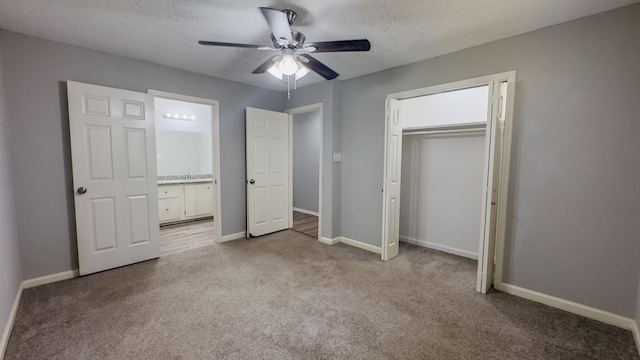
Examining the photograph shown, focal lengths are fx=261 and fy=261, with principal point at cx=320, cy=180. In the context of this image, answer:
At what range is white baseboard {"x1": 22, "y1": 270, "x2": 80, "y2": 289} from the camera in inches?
98.2

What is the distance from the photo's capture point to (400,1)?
190 cm

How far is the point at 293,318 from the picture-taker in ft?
6.81

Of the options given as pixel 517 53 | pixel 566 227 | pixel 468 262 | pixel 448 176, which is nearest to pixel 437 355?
pixel 566 227

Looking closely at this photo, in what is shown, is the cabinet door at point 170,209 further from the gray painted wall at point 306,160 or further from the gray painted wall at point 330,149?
the gray painted wall at point 330,149

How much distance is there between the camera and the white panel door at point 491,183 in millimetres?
2309

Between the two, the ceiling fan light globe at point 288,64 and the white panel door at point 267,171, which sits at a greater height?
the ceiling fan light globe at point 288,64

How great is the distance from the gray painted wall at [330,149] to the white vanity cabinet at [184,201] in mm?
2708

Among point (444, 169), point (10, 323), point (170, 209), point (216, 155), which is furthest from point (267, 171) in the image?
point (10, 323)

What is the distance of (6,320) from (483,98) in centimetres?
471

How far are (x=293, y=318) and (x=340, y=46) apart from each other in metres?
2.12

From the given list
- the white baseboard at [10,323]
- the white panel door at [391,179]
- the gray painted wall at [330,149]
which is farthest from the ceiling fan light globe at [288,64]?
the white baseboard at [10,323]

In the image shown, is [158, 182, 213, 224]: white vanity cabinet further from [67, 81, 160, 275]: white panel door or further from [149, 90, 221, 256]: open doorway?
[67, 81, 160, 275]: white panel door

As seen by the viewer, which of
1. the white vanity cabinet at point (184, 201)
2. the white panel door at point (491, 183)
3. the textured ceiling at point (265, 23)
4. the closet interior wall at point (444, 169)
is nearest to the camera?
the textured ceiling at point (265, 23)

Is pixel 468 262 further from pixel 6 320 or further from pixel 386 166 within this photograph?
pixel 6 320
